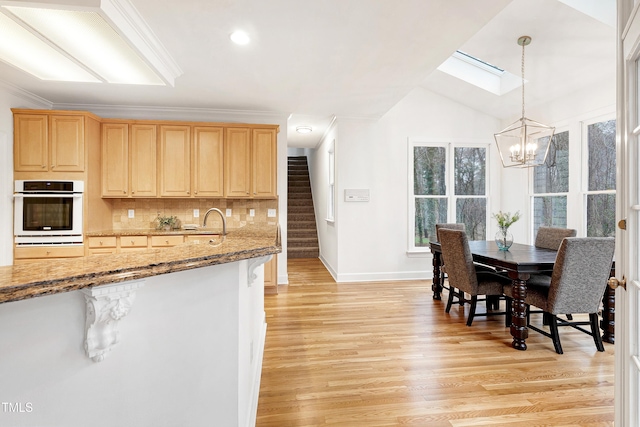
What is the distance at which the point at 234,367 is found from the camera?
1.42 metres

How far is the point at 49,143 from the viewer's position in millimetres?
3914

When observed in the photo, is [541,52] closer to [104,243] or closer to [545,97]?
[545,97]

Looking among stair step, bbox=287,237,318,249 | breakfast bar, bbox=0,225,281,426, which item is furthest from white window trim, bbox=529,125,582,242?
breakfast bar, bbox=0,225,281,426

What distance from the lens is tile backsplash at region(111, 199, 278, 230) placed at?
4645mm

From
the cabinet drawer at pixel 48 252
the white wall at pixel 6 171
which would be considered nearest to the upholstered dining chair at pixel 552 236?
the cabinet drawer at pixel 48 252

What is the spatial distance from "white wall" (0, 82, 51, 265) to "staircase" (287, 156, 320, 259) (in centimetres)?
476

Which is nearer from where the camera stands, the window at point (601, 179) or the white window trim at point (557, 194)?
the window at point (601, 179)

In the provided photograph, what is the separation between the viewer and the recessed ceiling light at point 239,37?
2.69 metres

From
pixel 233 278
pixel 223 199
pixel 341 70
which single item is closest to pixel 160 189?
pixel 223 199

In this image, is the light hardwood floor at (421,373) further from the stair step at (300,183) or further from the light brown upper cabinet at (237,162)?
the stair step at (300,183)

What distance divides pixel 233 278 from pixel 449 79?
4.76 m

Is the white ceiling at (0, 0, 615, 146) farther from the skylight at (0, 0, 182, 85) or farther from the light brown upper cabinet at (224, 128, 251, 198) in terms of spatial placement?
the light brown upper cabinet at (224, 128, 251, 198)

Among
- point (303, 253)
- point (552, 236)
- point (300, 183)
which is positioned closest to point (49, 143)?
point (303, 253)

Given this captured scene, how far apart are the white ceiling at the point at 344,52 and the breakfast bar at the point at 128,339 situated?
1976 mm
